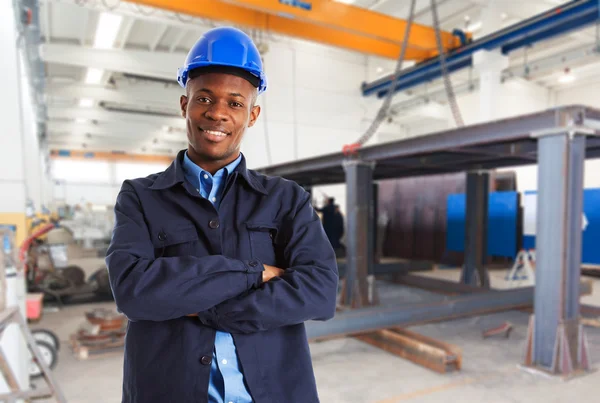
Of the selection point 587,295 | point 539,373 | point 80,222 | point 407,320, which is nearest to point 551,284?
point 539,373

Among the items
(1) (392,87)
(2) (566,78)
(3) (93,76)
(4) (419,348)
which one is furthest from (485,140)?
(3) (93,76)

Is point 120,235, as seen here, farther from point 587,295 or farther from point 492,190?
point 492,190

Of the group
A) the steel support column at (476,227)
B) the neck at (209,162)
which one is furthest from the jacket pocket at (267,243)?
the steel support column at (476,227)

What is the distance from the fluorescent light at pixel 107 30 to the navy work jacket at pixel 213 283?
9.41 meters

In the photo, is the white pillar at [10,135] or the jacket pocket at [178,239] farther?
the white pillar at [10,135]

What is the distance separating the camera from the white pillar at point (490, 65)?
9.04 metres

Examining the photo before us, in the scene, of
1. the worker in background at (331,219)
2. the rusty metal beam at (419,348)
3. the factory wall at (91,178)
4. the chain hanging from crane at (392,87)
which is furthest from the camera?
the factory wall at (91,178)

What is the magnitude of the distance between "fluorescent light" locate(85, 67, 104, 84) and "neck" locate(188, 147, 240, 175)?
42.7 ft

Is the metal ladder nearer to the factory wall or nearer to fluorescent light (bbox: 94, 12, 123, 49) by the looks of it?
fluorescent light (bbox: 94, 12, 123, 49)

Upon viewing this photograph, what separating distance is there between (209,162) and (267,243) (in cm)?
31

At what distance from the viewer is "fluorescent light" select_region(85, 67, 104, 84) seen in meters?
12.6

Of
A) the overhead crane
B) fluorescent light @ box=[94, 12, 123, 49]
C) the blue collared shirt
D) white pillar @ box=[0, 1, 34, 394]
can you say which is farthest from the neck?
fluorescent light @ box=[94, 12, 123, 49]

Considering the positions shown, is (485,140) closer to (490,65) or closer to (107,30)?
(490,65)

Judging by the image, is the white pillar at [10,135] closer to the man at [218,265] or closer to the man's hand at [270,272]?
the man at [218,265]
